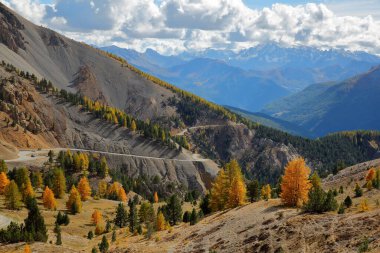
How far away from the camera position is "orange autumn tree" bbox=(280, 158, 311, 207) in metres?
65.9

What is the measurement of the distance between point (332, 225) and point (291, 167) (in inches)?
715

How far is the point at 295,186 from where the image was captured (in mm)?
66250

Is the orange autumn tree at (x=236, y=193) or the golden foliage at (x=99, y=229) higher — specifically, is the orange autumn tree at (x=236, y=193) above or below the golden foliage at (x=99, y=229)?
above

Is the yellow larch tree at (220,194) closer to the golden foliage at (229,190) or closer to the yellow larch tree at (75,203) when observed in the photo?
the golden foliage at (229,190)

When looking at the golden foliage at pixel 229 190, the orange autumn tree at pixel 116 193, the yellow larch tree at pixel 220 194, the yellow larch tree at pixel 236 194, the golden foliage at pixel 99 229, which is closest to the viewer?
the yellow larch tree at pixel 236 194

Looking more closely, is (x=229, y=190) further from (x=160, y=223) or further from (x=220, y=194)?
(x=160, y=223)

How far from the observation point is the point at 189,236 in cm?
6856

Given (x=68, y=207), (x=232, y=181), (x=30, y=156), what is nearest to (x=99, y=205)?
(x=68, y=207)

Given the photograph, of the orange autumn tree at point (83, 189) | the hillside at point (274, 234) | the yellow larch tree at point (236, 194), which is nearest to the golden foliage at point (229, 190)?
the yellow larch tree at point (236, 194)

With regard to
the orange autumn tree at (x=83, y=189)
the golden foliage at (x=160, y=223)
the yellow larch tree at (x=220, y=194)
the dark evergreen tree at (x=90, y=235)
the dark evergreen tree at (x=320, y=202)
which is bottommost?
the dark evergreen tree at (x=90, y=235)

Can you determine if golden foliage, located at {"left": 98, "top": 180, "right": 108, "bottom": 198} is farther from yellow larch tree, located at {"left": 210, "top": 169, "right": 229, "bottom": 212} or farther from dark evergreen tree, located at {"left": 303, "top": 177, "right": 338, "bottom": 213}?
dark evergreen tree, located at {"left": 303, "top": 177, "right": 338, "bottom": 213}

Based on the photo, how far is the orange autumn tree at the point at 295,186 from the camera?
216 feet

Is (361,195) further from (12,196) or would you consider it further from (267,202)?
(12,196)

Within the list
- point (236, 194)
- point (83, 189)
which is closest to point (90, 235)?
point (236, 194)
